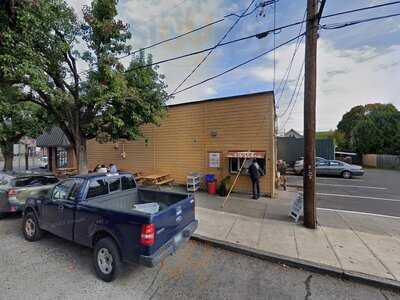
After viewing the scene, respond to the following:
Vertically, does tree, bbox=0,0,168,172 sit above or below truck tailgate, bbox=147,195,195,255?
above

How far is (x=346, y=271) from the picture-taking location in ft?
13.0

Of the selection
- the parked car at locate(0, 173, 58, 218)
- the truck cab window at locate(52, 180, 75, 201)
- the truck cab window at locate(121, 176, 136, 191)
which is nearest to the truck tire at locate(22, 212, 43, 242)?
the truck cab window at locate(52, 180, 75, 201)

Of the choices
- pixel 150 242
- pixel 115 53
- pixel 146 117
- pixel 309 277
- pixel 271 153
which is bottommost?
pixel 309 277

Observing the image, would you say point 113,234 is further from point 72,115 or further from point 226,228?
point 72,115

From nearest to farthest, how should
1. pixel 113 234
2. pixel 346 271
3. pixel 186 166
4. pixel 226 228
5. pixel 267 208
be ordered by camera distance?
pixel 113 234 → pixel 346 271 → pixel 226 228 → pixel 267 208 → pixel 186 166

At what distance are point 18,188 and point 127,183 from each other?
3951mm

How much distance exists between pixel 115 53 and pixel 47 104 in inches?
135

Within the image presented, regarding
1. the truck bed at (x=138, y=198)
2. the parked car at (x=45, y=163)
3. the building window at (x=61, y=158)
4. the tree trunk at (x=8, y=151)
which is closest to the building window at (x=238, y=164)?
the truck bed at (x=138, y=198)

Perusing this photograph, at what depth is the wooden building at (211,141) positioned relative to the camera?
10.3 meters

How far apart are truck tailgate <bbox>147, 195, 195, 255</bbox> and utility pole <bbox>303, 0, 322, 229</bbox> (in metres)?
3.45

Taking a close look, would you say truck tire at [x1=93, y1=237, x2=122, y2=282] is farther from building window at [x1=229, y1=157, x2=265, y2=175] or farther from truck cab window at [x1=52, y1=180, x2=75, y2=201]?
building window at [x1=229, y1=157, x2=265, y2=175]

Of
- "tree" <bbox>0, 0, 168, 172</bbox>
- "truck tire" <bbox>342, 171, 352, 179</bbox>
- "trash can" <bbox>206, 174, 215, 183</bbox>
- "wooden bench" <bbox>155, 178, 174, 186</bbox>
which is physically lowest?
Answer: "truck tire" <bbox>342, 171, 352, 179</bbox>

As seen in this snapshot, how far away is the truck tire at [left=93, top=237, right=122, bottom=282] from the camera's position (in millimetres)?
3626

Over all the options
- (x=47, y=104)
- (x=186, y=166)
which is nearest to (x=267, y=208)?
(x=186, y=166)
